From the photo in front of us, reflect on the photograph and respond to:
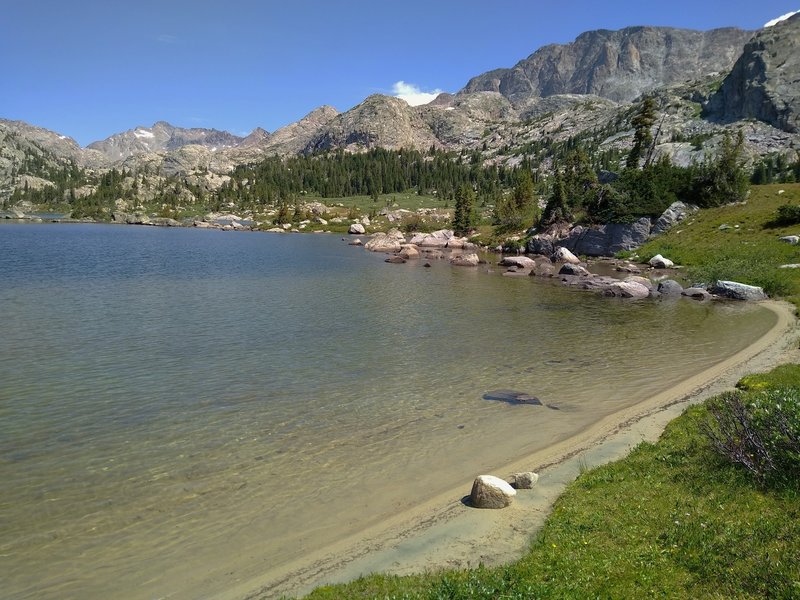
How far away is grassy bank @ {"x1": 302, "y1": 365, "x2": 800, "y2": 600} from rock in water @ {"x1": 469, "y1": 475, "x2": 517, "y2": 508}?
4.47 ft

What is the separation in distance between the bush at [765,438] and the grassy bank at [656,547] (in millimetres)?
318

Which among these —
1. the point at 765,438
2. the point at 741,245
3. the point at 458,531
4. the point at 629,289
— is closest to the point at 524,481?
the point at 458,531

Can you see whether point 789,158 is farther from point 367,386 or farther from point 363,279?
point 367,386

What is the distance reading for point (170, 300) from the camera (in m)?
41.7

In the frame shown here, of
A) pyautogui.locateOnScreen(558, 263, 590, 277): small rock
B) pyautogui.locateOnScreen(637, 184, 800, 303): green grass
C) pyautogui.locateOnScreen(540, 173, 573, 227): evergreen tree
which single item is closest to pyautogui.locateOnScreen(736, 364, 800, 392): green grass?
pyautogui.locateOnScreen(637, 184, 800, 303): green grass

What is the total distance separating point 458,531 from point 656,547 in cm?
440

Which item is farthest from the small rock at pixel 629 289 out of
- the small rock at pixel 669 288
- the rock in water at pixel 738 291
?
the rock in water at pixel 738 291

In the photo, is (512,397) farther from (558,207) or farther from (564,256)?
(558,207)

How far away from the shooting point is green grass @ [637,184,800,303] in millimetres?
48469

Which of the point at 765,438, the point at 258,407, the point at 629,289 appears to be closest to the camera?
the point at 765,438

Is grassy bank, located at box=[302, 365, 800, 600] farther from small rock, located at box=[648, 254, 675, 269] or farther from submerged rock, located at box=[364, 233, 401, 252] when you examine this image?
submerged rock, located at box=[364, 233, 401, 252]

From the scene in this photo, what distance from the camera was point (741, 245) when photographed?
5978cm

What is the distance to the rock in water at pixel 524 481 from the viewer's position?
14.0m

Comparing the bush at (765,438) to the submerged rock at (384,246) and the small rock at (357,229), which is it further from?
the small rock at (357,229)
